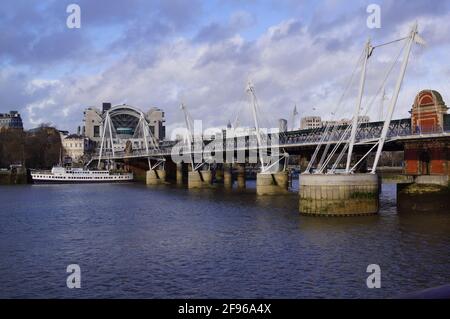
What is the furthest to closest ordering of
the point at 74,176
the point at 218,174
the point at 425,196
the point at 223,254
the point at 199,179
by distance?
the point at 218,174
the point at 74,176
the point at 199,179
the point at 425,196
the point at 223,254

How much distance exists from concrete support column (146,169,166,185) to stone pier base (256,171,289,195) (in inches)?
2064

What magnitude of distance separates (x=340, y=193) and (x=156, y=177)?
3394 inches

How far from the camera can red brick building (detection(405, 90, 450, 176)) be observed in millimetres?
52000

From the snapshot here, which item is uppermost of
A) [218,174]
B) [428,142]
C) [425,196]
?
[428,142]

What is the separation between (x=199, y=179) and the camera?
10250 cm

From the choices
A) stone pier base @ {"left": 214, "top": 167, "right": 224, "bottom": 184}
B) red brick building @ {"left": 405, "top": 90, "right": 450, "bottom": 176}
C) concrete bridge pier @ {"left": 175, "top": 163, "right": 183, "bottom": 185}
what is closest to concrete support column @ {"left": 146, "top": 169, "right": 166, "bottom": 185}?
concrete bridge pier @ {"left": 175, "top": 163, "right": 183, "bottom": 185}

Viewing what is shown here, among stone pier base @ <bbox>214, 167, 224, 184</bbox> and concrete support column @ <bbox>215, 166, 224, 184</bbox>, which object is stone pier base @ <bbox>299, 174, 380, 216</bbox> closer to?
concrete support column @ <bbox>215, 166, 224, 184</bbox>

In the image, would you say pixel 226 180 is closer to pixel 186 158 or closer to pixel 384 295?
pixel 186 158

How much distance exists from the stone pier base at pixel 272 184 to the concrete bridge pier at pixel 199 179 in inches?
1107

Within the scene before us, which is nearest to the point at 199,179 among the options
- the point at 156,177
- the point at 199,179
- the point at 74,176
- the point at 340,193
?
the point at 199,179

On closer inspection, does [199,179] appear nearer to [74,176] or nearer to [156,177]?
[156,177]
